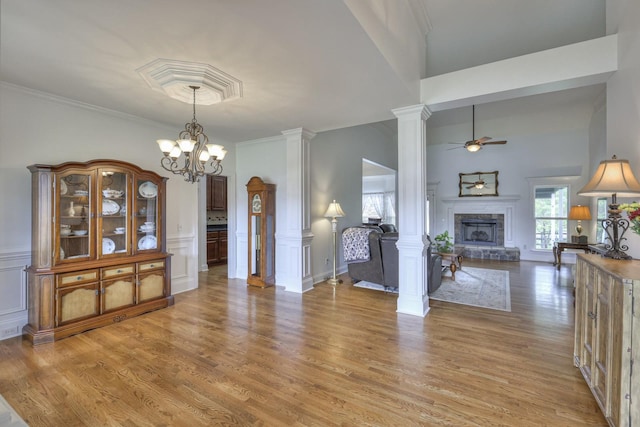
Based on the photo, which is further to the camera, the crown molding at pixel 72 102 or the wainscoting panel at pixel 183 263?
the wainscoting panel at pixel 183 263

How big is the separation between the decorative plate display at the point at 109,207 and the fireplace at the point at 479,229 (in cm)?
832

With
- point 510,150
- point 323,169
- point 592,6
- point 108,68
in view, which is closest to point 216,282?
point 323,169

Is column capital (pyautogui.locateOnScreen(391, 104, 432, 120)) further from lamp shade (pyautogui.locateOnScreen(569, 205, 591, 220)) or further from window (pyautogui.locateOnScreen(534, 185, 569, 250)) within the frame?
window (pyautogui.locateOnScreen(534, 185, 569, 250))

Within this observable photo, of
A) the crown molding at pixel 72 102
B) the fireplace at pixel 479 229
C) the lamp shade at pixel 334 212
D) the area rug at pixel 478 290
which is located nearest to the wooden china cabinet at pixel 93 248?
the crown molding at pixel 72 102

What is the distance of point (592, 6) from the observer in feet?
11.9

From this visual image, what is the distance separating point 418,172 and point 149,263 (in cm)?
371

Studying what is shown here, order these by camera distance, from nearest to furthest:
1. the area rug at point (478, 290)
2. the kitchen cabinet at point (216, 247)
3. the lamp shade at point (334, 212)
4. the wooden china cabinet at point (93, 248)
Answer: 1. the wooden china cabinet at point (93, 248)
2. the area rug at point (478, 290)
3. the lamp shade at point (334, 212)
4. the kitchen cabinet at point (216, 247)

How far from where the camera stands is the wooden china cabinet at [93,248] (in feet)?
9.84

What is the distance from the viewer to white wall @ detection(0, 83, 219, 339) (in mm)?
3040

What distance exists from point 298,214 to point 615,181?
3.77m

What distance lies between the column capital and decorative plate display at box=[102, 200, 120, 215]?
375 cm

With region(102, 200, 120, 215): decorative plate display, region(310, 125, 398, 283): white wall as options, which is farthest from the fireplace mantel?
region(102, 200, 120, 215): decorative plate display

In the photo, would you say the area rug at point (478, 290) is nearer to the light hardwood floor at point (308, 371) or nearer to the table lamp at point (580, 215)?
the light hardwood floor at point (308, 371)

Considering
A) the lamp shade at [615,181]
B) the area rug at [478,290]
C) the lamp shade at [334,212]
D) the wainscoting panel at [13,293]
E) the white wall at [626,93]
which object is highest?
the white wall at [626,93]
